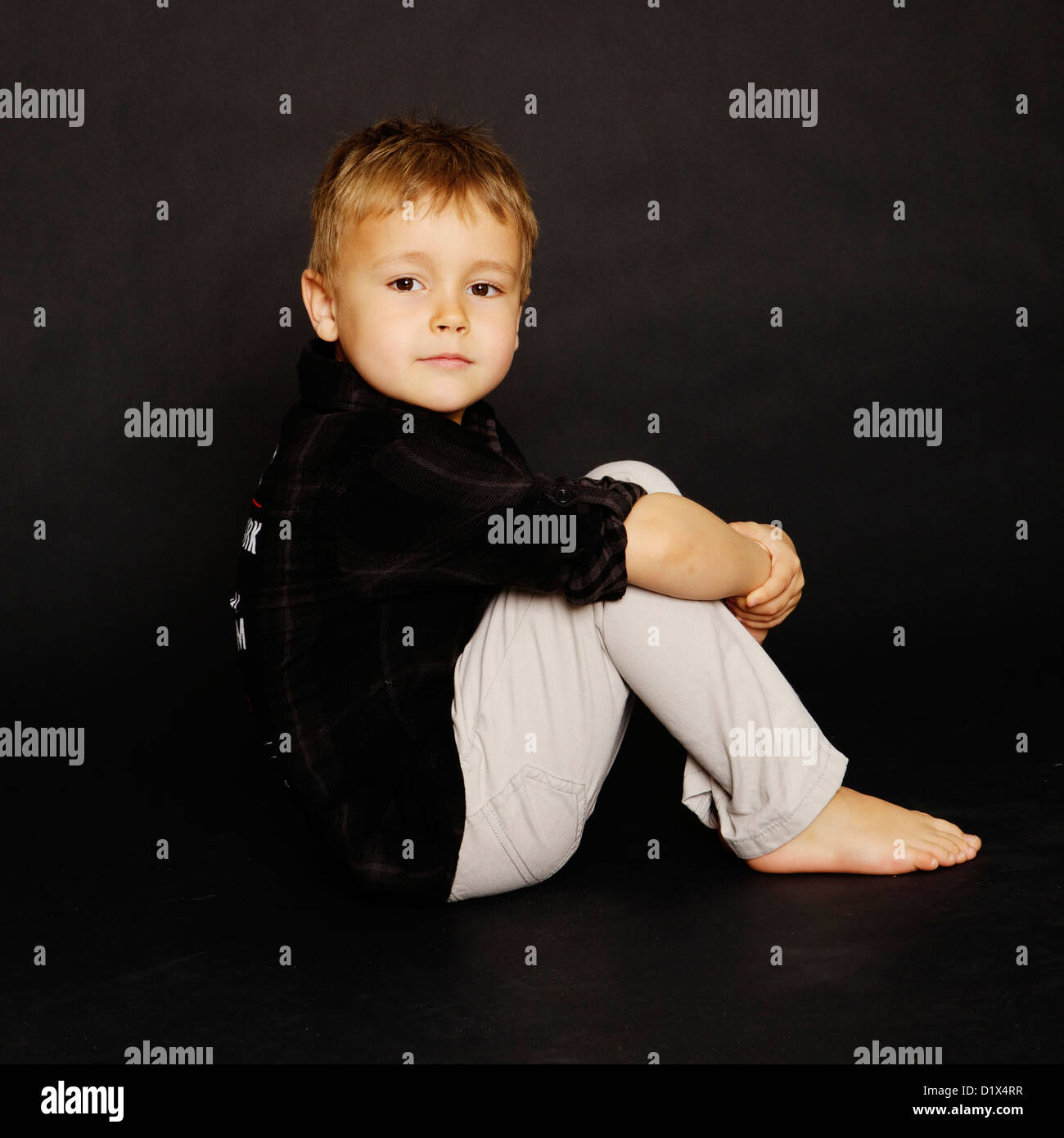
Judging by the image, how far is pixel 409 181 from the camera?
63.2 inches

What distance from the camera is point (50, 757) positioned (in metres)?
2.33

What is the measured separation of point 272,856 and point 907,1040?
36.7 inches

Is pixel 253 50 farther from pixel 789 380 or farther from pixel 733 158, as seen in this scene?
pixel 789 380

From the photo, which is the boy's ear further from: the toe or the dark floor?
the toe

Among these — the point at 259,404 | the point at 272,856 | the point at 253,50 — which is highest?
the point at 253,50

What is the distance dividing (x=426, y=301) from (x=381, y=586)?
35 centimetres

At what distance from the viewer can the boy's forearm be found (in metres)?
1.57

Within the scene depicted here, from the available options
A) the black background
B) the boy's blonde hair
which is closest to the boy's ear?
the boy's blonde hair

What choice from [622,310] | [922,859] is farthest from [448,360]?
[622,310]

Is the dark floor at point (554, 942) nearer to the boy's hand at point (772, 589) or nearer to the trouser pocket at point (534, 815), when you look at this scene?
the trouser pocket at point (534, 815)

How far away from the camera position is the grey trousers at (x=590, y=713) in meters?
1.62

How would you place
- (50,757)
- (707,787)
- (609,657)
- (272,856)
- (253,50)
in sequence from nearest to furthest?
(609,657) < (707,787) < (272,856) < (50,757) < (253,50)

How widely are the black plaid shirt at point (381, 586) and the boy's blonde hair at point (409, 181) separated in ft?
0.60
